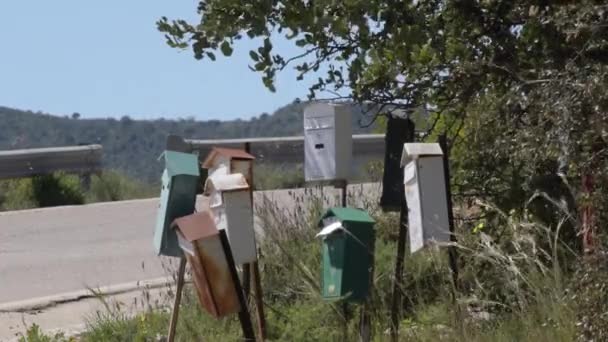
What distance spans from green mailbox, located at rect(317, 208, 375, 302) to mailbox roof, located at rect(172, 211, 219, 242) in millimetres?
520

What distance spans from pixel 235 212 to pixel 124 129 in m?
40.3

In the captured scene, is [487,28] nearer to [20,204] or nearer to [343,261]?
[343,261]

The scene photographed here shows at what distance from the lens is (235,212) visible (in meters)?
6.34

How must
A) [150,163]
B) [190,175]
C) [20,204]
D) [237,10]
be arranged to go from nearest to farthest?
[190,175]
[237,10]
[20,204]
[150,163]

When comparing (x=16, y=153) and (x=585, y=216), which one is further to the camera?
(x=16, y=153)

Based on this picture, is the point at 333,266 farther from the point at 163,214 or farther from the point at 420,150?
the point at 163,214

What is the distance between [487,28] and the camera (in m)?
7.30

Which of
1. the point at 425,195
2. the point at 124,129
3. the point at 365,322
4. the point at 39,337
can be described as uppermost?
the point at 124,129

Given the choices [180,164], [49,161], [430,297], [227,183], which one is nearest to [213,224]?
[227,183]

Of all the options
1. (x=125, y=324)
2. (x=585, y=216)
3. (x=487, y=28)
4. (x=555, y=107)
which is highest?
(x=487, y=28)

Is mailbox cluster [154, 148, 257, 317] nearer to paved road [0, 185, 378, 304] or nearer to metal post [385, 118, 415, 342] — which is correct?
metal post [385, 118, 415, 342]

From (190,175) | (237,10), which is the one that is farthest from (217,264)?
(237,10)

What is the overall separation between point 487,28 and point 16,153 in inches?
468

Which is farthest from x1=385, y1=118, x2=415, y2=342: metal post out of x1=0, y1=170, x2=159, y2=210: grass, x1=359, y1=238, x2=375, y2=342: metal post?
x1=0, y1=170, x2=159, y2=210: grass
